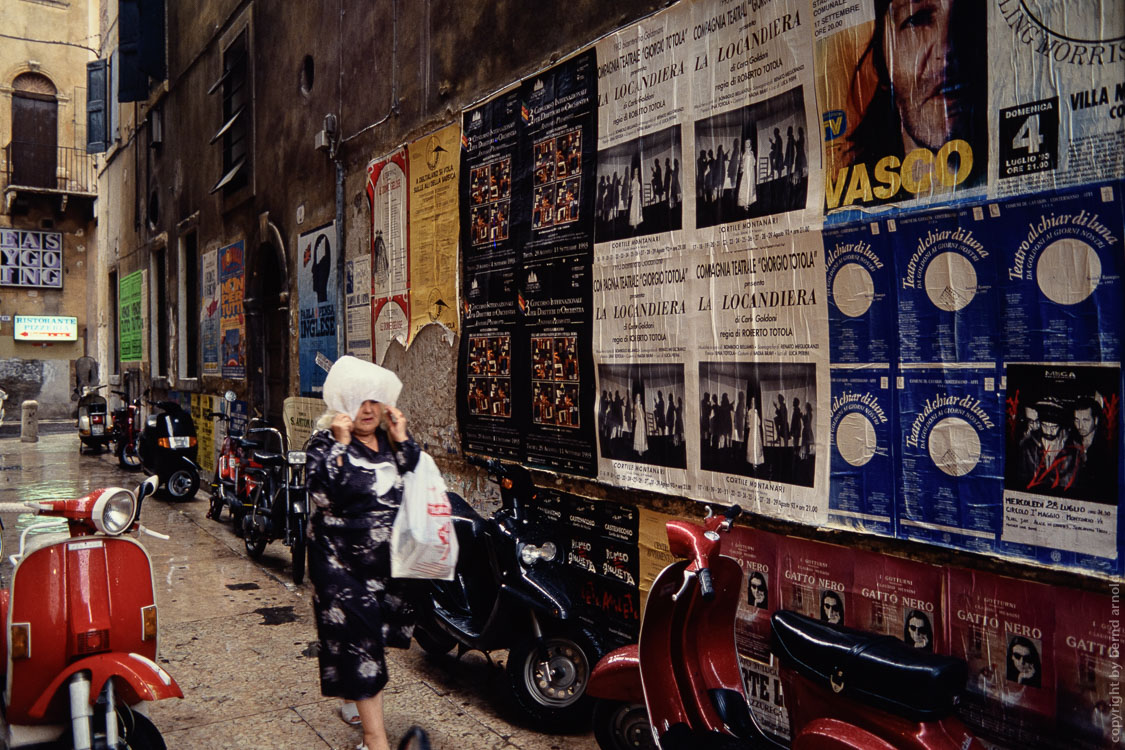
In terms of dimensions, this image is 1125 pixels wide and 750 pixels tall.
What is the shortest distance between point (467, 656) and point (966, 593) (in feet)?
9.56

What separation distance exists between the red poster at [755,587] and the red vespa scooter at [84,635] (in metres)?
2.22

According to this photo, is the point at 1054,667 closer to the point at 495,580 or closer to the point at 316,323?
the point at 495,580

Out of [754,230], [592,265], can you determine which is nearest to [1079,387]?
[754,230]

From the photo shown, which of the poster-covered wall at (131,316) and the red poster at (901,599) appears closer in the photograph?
the red poster at (901,599)

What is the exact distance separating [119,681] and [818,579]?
2636mm

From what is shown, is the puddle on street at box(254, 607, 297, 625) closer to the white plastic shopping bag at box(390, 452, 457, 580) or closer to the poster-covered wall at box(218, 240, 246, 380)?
the white plastic shopping bag at box(390, 452, 457, 580)

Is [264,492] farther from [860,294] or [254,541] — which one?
[860,294]

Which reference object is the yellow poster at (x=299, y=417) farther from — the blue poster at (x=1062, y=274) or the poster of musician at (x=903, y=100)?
the blue poster at (x=1062, y=274)

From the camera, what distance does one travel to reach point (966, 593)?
2719 millimetres

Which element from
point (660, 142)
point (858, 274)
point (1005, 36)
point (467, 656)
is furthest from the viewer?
point (467, 656)

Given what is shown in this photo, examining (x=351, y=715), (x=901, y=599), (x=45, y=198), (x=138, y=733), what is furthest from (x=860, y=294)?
(x=45, y=198)

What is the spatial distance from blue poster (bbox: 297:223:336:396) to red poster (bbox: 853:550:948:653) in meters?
5.88

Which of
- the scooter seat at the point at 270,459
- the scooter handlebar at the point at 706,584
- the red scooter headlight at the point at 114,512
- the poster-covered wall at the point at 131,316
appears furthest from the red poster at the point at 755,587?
the poster-covered wall at the point at 131,316

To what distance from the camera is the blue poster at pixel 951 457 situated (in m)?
2.62
